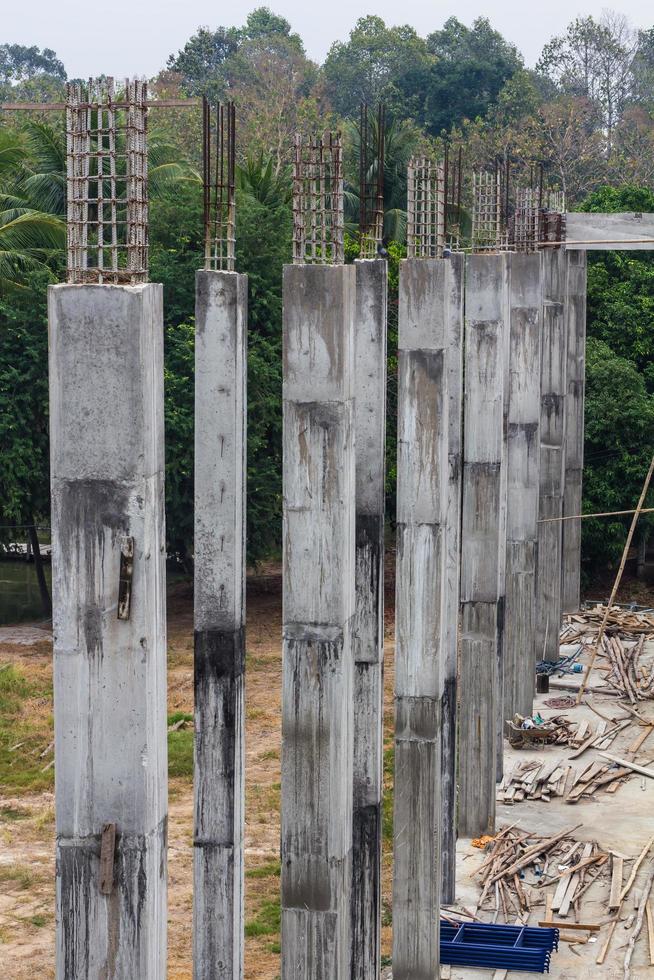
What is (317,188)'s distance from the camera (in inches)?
391

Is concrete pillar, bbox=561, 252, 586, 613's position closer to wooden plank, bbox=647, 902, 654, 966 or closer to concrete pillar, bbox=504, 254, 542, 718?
concrete pillar, bbox=504, 254, 542, 718

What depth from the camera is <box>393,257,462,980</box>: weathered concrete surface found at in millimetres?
11883

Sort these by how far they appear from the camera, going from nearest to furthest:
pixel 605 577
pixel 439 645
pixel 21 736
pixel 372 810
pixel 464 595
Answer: pixel 372 810 → pixel 439 645 → pixel 464 595 → pixel 21 736 → pixel 605 577

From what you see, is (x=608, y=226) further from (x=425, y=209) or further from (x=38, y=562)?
(x=38, y=562)

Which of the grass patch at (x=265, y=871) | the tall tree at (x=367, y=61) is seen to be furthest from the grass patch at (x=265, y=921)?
the tall tree at (x=367, y=61)

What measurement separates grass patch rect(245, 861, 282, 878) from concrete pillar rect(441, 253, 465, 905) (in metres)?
2.23

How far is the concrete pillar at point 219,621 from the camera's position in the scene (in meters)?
9.05

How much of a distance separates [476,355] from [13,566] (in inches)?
773

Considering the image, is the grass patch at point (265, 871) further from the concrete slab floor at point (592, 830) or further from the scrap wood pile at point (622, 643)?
the scrap wood pile at point (622, 643)

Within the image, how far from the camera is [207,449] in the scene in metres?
9.10

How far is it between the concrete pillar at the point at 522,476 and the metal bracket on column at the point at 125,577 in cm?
1152

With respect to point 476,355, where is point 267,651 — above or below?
below

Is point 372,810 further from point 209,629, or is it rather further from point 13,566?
point 13,566

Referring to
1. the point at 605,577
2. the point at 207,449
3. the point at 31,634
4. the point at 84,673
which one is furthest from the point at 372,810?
the point at 605,577
